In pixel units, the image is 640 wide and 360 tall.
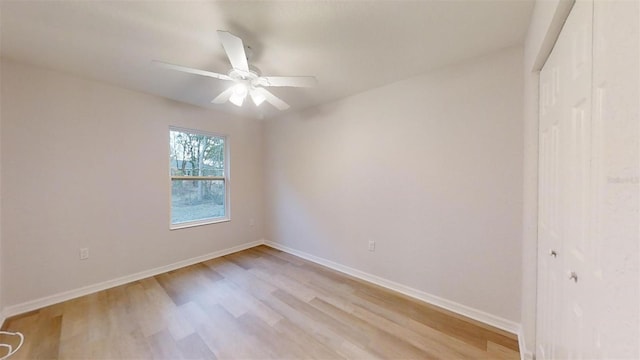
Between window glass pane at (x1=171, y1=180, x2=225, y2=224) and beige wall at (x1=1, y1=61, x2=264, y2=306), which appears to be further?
window glass pane at (x1=171, y1=180, x2=225, y2=224)

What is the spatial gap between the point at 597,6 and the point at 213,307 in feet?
9.72

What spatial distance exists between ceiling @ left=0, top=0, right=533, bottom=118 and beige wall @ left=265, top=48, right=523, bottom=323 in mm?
324

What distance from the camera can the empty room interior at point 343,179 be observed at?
85 cm

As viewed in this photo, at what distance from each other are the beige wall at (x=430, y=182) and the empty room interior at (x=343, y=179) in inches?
0.7

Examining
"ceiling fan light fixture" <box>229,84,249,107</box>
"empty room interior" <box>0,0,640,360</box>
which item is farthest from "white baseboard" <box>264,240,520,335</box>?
"ceiling fan light fixture" <box>229,84,249,107</box>

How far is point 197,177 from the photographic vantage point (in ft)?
11.2

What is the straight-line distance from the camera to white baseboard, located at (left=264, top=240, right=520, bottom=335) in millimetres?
1854

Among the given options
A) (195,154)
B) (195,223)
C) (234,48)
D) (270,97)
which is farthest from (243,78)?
(195,223)

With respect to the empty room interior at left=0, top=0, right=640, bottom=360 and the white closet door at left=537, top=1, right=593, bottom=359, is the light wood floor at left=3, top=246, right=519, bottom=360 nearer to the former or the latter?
the empty room interior at left=0, top=0, right=640, bottom=360

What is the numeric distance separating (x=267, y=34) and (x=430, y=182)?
1945 mm

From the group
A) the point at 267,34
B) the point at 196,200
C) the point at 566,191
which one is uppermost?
the point at 267,34

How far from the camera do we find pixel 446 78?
2.14m

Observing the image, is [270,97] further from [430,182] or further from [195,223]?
[195,223]

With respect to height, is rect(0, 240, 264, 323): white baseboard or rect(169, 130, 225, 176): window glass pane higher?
rect(169, 130, 225, 176): window glass pane
